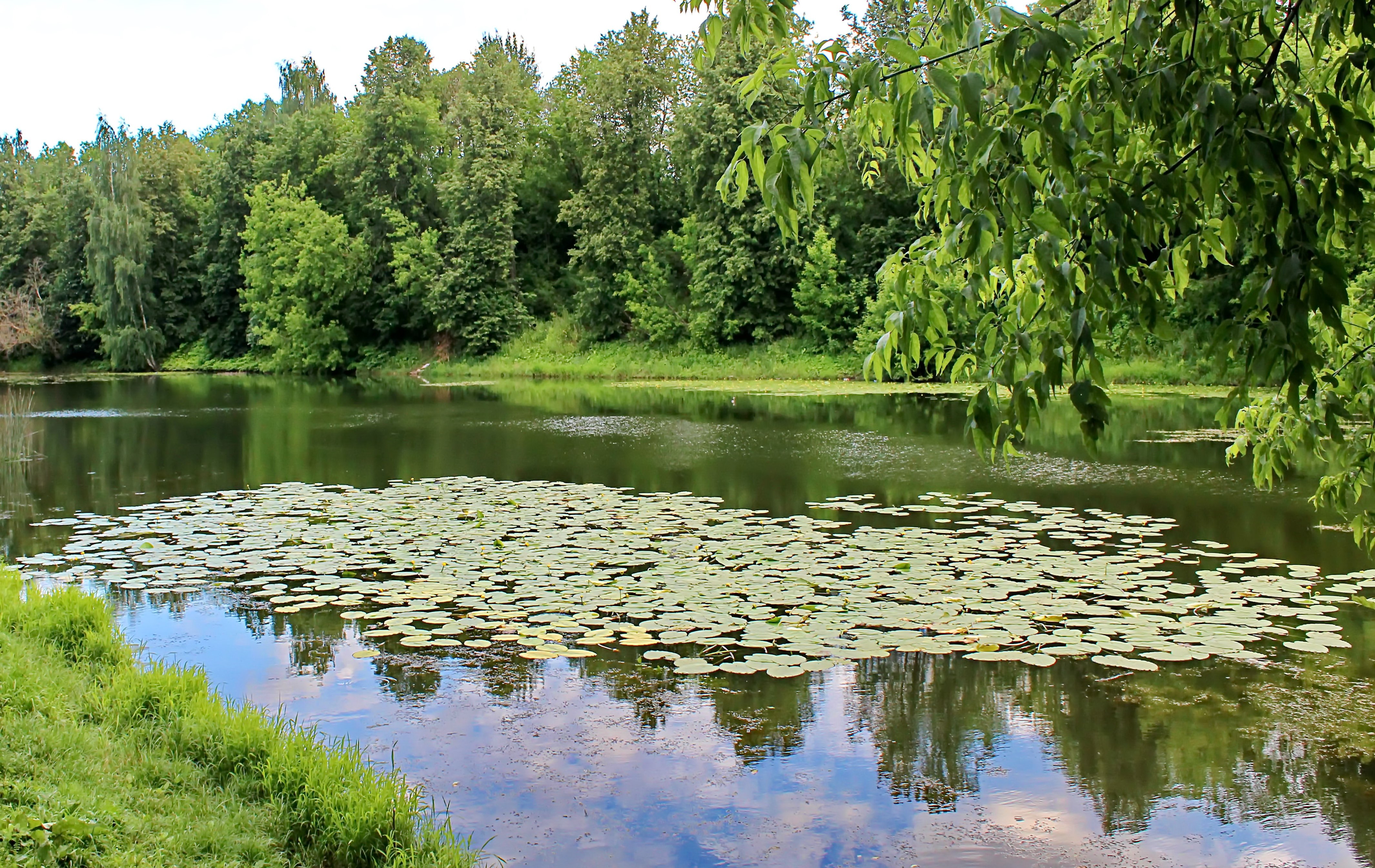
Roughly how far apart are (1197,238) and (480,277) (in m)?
45.4

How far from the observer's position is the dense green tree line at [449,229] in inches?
1613

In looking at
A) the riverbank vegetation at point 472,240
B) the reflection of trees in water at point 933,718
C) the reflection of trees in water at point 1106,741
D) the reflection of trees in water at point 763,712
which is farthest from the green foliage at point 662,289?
the reflection of trees in water at point 1106,741

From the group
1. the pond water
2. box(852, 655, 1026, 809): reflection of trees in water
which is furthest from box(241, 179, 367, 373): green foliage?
box(852, 655, 1026, 809): reflection of trees in water

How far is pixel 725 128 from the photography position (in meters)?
39.6

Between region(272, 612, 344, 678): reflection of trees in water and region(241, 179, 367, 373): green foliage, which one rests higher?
region(241, 179, 367, 373): green foliage

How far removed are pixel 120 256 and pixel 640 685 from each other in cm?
5370

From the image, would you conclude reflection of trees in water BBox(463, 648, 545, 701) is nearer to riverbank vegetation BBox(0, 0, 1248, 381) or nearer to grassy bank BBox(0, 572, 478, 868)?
grassy bank BBox(0, 572, 478, 868)

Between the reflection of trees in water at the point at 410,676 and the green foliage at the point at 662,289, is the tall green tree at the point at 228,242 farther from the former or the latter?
the reflection of trees in water at the point at 410,676

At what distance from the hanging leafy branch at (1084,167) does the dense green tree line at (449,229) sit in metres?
34.8

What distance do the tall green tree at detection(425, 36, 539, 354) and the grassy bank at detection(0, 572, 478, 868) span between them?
137 ft

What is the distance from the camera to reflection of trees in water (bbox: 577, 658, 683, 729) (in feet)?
20.0

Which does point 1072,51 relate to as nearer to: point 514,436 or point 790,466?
point 790,466

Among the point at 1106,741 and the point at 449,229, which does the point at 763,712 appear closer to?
the point at 1106,741

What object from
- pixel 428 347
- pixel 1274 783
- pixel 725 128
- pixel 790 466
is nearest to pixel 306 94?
pixel 428 347
